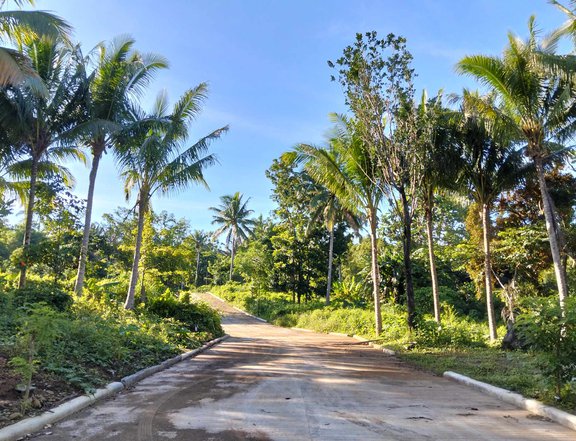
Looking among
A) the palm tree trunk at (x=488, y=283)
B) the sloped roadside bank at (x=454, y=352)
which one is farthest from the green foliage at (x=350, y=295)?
the palm tree trunk at (x=488, y=283)

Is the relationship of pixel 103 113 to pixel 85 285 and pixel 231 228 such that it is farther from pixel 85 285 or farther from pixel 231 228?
pixel 231 228

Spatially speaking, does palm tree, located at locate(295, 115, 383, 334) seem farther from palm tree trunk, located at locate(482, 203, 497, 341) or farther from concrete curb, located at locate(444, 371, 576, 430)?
concrete curb, located at locate(444, 371, 576, 430)

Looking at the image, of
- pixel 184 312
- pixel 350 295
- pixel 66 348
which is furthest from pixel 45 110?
pixel 350 295

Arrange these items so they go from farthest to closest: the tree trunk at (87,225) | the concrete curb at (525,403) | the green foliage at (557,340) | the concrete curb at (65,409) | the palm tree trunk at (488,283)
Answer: the tree trunk at (87,225)
the palm tree trunk at (488,283)
the green foliage at (557,340)
the concrete curb at (525,403)
the concrete curb at (65,409)

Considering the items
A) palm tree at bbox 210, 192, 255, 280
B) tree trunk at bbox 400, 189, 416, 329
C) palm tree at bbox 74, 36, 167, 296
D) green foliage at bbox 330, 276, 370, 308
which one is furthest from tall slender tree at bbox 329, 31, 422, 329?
palm tree at bbox 210, 192, 255, 280

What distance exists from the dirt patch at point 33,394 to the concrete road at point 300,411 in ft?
1.32

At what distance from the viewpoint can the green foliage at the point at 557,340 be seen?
567cm

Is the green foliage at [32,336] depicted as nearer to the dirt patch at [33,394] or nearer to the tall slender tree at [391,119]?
the dirt patch at [33,394]

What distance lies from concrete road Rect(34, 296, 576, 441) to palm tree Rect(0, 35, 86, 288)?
1085cm

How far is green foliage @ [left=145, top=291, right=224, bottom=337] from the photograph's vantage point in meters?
17.2

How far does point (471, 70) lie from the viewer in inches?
527

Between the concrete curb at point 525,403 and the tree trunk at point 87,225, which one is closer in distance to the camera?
the concrete curb at point 525,403

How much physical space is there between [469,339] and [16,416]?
501 inches

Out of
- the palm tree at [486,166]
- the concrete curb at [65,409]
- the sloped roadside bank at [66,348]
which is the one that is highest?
the palm tree at [486,166]
